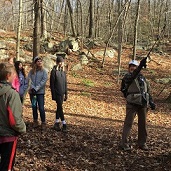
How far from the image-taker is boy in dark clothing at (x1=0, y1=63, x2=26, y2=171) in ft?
12.3

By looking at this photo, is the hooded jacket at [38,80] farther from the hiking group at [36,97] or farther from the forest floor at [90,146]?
the forest floor at [90,146]

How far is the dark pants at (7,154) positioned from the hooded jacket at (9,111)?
167 millimetres

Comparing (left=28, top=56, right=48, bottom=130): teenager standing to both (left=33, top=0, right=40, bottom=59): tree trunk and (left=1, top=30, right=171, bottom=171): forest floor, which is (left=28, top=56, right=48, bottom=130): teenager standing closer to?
(left=1, top=30, right=171, bottom=171): forest floor

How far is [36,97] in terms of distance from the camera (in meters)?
7.83

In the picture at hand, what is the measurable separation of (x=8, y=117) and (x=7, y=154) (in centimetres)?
56

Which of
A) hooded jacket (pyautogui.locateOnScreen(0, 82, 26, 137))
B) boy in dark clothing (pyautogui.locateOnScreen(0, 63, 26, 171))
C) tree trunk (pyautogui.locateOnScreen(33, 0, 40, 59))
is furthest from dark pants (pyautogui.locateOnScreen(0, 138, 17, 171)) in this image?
tree trunk (pyautogui.locateOnScreen(33, 0, 40, 59))

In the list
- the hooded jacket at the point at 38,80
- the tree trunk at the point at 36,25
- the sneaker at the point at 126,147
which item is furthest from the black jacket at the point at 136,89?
the tree trunk at the point at 36,25

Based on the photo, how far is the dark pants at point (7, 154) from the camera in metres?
3.93

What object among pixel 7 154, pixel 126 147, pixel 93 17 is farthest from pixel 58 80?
pixel 93 17

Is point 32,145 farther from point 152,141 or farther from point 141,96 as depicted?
point 152,141

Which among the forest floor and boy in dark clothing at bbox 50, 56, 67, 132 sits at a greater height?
boy in dark clothing at bbox 50, 56, 67, 132

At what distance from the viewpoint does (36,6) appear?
42.3 ft

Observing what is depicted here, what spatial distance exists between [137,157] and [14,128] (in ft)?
10.4

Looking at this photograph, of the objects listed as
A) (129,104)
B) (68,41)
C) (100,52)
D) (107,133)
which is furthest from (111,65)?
(129,104)
